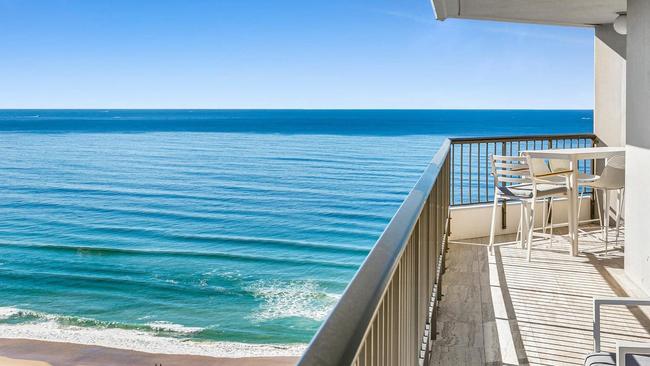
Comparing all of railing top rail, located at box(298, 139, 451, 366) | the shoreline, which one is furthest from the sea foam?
railing top rail, located at box(298, 139, 451, 366)

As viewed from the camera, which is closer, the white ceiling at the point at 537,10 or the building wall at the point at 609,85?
the white ceiling at the point at 537,10

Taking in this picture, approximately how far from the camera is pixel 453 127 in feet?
182

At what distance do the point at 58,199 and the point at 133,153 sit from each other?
1457cm

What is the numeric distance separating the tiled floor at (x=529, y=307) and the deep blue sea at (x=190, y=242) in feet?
14.1

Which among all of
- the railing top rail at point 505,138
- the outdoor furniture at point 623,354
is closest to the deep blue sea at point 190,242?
the railing top rail at point 505,138

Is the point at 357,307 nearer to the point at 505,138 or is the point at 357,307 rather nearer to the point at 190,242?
the point at 505,138

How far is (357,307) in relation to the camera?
823 millimetres

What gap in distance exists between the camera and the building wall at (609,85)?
22.0 feet

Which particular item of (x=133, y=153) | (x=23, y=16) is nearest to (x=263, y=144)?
(x=133, y=153)

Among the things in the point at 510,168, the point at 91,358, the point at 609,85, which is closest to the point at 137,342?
the point at 91,358

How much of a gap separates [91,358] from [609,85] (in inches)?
313

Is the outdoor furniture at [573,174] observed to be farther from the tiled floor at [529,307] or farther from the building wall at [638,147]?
the building wall at [638,147]

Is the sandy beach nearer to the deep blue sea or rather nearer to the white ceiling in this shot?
the deep blue sea

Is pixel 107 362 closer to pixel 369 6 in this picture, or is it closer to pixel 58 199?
pixel 58 199
